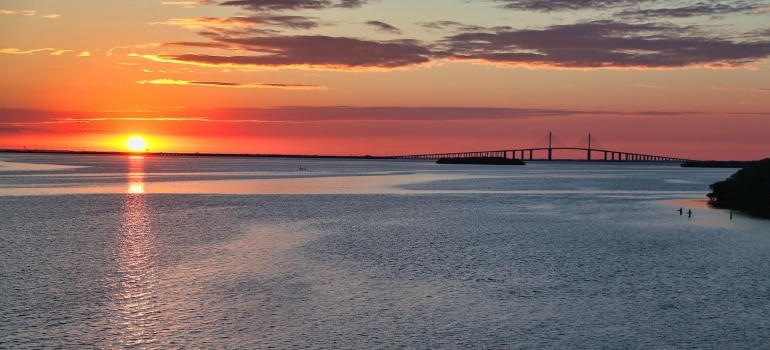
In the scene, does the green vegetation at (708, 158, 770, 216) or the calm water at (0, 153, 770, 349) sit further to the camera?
the green vegetation at (708, 158, 770, 216)

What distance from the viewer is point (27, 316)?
962 inches

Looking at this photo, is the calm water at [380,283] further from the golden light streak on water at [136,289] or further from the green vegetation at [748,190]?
the green vegetation at [748,190]

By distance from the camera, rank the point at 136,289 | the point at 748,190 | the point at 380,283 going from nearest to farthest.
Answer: the point at 136,289, the point at 380,283, the point at 748,190

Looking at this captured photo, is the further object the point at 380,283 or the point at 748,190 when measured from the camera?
the point at 748,190

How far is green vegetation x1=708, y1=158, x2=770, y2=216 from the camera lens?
271ft

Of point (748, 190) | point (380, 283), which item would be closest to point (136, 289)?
point (380, 283)

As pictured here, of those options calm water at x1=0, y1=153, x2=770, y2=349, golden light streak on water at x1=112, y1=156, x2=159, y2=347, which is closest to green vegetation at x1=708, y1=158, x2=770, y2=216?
calm water at x1=0, y1=153, x2=770, y2=349

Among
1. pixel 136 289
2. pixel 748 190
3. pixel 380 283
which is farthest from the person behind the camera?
pixel 748 190

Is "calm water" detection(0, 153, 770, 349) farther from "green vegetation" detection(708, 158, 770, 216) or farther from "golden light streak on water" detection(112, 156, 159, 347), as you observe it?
"green vegetation" detection(708, 158, 770, 216)

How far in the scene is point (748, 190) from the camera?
85.1m

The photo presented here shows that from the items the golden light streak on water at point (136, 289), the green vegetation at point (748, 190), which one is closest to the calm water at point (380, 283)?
the golden light streak on water at point (136, 289)

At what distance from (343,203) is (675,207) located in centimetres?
3489

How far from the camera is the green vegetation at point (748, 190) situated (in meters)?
82.8

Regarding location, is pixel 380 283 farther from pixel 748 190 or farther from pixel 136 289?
pixel 748 190
